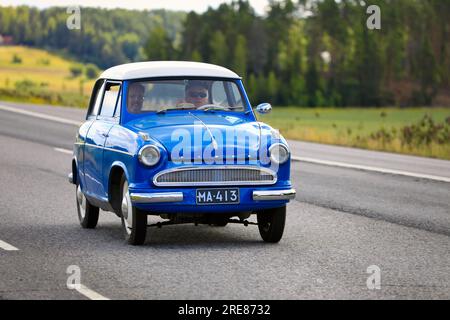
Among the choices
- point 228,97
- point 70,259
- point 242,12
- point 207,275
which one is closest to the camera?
point 207,275

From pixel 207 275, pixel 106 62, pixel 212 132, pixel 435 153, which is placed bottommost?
pixel 106 62

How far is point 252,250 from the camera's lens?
10.1 m

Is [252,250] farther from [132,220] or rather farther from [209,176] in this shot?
[132,220]

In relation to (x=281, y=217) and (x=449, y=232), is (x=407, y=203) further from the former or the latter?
(x=281, y=217)

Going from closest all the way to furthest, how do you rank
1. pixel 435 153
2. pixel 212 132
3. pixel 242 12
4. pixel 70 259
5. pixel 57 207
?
pixel 70 259 < pixel 212 132 < pixel 57 207 < pixel 435 153 < pixel 242 12

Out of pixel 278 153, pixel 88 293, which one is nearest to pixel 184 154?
pixel 278 153

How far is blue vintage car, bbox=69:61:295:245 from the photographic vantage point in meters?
9.96

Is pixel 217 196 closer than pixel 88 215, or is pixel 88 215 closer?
pixel 217 196

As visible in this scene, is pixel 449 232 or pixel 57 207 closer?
pixel 449 232

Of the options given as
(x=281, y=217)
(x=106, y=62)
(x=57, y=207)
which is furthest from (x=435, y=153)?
(x=106, y=62)

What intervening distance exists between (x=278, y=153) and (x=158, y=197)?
4.19 ft

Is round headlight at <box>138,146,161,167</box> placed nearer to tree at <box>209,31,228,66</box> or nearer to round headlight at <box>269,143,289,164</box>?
round headlight at <box>269,143,289,164</box>

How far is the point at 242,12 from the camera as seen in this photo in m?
168

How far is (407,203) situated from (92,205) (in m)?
4.78
